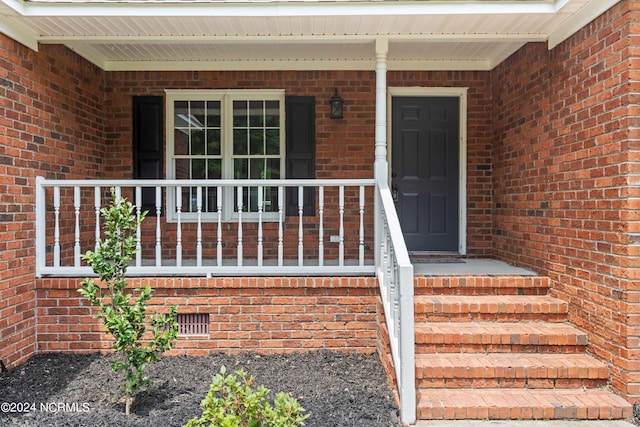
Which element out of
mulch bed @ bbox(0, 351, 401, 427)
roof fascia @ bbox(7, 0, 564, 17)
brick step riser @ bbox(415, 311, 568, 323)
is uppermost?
roof fascia @ bbox(7, 0, 564, 17)

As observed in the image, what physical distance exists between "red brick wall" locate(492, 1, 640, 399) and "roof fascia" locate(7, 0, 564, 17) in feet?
2.19

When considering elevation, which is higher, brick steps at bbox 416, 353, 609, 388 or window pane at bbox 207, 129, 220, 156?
window pane at bbox 207, 129, 220, 156

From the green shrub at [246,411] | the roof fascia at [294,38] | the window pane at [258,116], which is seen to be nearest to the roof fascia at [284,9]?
the roof fascia at [294,38]

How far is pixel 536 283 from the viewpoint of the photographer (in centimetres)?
431

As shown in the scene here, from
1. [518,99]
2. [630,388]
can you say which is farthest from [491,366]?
[518,99]

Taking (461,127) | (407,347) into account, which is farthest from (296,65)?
(407,347)

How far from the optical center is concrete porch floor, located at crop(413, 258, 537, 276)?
178 inches

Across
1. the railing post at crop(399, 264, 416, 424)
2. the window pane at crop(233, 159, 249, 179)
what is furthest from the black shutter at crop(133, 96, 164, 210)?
the railing post at crop(399, 264, 416, 424)

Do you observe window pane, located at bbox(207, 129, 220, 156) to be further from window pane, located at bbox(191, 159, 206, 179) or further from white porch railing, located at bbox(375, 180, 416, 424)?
white porch railing, located at bbox(375, 180, 416, 424)

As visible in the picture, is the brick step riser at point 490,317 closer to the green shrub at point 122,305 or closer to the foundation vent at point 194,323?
the foundation vent at point 194,323

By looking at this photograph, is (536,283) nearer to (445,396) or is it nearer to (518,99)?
(445,396)

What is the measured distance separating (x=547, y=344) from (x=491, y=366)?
1.99 ft

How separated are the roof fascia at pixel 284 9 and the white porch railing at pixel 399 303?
1.61 meters

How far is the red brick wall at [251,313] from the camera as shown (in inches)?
173
